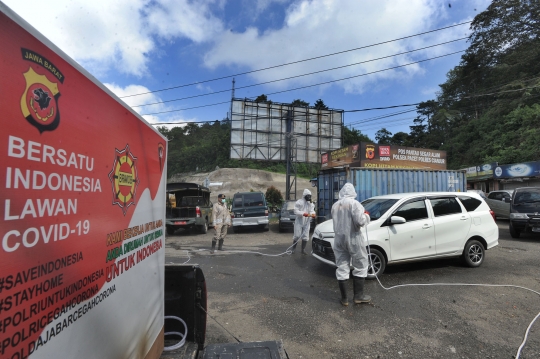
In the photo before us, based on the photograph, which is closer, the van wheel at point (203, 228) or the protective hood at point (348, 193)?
the protective hood at point (348, 193)

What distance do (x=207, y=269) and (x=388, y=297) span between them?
3925 millimetres

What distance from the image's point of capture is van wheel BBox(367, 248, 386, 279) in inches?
235

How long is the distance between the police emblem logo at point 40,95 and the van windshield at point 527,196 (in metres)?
13.4

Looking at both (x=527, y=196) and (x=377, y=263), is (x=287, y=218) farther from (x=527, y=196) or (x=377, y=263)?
(x=527, y=196)

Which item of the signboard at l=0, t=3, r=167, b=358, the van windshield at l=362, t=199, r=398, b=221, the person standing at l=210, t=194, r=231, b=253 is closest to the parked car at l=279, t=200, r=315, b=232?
the person standing at l=210, t=194, r=231, b=253

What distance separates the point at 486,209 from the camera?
6984mm

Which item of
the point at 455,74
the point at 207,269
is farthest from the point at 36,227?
the point at 455,74

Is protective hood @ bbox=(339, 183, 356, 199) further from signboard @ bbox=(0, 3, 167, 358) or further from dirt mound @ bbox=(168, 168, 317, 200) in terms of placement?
dirt mound @ bbox=(168, 168, 317, 200)

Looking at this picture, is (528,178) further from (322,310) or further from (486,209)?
(322,310)

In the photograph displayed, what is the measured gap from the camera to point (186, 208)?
1388 centimetres

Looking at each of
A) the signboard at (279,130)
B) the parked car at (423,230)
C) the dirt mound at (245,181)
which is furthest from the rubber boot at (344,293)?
the dirt mound at (245,181)

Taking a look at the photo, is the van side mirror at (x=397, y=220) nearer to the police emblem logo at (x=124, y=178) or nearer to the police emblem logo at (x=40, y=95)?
the police emblem logo at (x=124, y=178)

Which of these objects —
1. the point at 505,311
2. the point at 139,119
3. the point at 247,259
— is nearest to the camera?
the point at 139,119

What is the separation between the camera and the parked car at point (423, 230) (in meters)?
6.07
